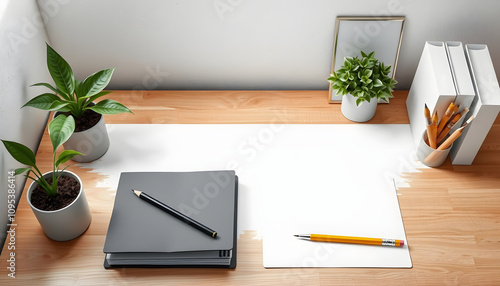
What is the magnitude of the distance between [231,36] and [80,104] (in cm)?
41

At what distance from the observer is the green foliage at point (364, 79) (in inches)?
45.7

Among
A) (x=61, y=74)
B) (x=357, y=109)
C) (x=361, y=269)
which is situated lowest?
(x=361, y=269)

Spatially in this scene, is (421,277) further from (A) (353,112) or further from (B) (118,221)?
(B) (118,221)

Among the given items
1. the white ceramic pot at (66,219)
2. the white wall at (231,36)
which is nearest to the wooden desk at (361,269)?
the white ceramic pot at (66,219)

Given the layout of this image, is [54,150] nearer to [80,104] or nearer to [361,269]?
[80,104]

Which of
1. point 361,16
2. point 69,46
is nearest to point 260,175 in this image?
point 361,16

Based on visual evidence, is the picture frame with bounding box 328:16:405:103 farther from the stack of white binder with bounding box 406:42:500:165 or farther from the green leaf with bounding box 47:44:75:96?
the green leaf with bounding box 47:44:75:96

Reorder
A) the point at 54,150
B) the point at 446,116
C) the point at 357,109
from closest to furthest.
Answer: the point at 54,150 < the point at 446,116 < the point at 357,109

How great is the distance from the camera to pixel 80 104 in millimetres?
1111

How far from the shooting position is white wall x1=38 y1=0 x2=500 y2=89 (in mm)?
1179

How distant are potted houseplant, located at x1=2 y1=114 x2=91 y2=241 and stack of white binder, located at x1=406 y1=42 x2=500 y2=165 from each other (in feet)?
2.65

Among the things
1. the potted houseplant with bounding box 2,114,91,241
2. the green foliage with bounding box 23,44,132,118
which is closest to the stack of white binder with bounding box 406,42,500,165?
the green foliage with bounding box 23,44,132,118

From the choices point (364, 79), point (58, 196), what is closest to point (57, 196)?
point (58, 196)

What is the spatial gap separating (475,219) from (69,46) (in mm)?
1089
